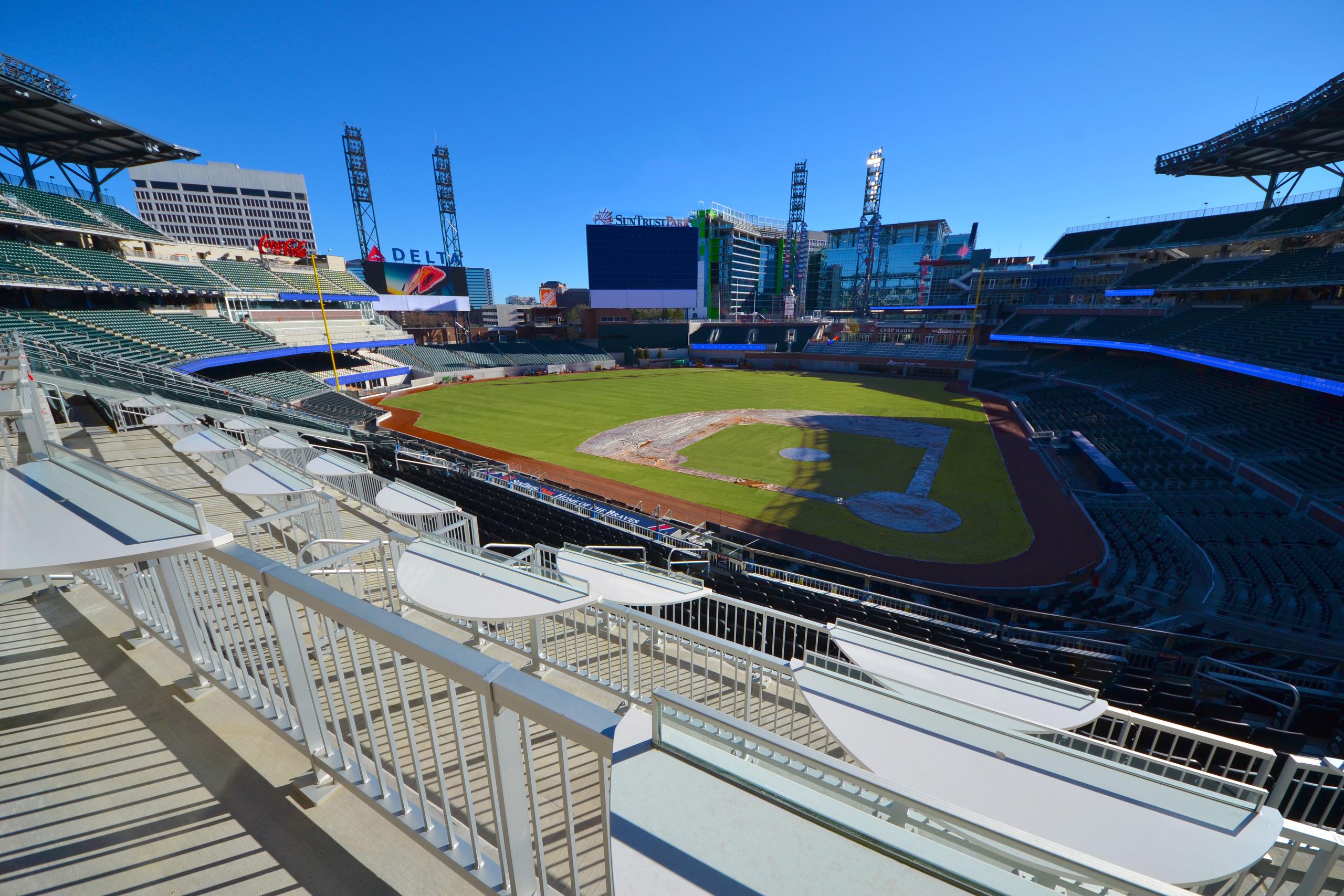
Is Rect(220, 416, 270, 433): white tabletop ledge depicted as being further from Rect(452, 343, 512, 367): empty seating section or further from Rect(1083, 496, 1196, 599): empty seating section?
Rect(452, 343, 512, 367): empty seating section

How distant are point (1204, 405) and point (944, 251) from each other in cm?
8424

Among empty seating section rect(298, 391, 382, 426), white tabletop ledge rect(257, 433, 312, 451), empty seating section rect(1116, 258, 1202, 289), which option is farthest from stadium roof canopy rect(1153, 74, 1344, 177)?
empty seating section rect(298, 391, 382, 426)

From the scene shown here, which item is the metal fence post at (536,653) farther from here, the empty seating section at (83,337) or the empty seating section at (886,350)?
the empty seating section at (886,350)

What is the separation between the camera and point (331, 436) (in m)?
19.9

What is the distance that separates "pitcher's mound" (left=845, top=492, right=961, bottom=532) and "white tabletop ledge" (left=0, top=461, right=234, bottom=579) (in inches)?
804

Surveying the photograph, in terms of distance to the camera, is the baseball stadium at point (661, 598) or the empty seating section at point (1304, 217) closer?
the baseball stadium at point (661, 598)

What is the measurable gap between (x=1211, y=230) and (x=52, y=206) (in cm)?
8389

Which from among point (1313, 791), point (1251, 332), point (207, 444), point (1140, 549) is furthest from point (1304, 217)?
point (207, 444)

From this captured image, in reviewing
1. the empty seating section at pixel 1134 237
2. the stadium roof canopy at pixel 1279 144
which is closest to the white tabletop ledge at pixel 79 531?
the stadium roof canopy at pixel 1279 144

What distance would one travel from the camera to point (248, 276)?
4297cm

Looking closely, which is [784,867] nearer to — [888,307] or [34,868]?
[34,868]

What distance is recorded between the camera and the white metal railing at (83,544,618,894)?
1.72 meters

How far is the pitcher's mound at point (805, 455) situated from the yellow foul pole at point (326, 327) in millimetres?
33137

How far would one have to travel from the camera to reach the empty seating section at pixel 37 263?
25.7 metres
